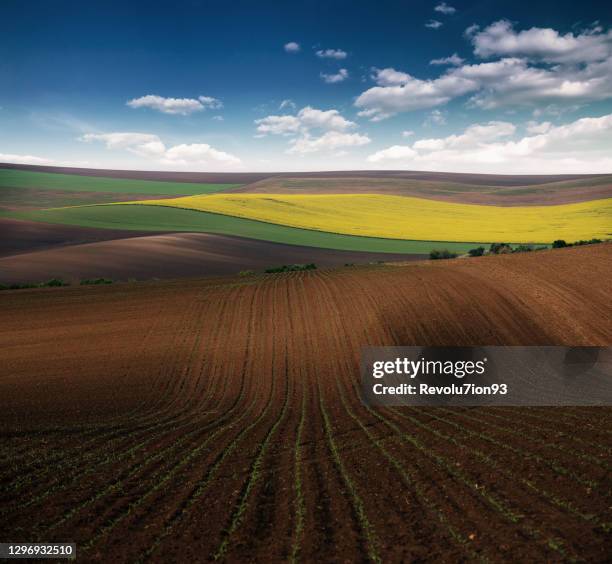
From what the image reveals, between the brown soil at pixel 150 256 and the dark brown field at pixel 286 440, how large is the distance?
54.9ft

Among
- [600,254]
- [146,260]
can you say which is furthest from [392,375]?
[146,260]

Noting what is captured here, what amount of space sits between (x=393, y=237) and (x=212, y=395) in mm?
56216

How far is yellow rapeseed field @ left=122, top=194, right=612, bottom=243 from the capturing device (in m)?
68.1

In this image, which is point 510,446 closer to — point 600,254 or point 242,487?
point 242,487

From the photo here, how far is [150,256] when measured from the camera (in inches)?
1992

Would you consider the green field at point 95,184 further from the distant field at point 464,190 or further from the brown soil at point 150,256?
the brown soil at point 150,256

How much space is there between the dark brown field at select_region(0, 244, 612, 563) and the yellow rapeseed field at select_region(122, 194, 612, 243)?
41.6 m

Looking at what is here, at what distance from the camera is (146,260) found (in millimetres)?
48906

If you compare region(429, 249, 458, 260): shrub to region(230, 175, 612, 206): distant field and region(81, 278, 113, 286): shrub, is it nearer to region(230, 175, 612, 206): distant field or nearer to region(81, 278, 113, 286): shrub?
region(81, 278, 113, 286): shrub

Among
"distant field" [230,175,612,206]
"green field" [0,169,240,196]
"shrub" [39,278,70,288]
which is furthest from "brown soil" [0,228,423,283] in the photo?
"green field" [0,169,240,196]

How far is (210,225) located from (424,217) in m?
43.2

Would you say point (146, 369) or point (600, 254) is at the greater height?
point (600, 254)

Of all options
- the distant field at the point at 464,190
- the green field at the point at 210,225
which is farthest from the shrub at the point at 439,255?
the distant field at the point at 464,190

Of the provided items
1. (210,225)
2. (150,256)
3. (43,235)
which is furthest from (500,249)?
(43,235)
